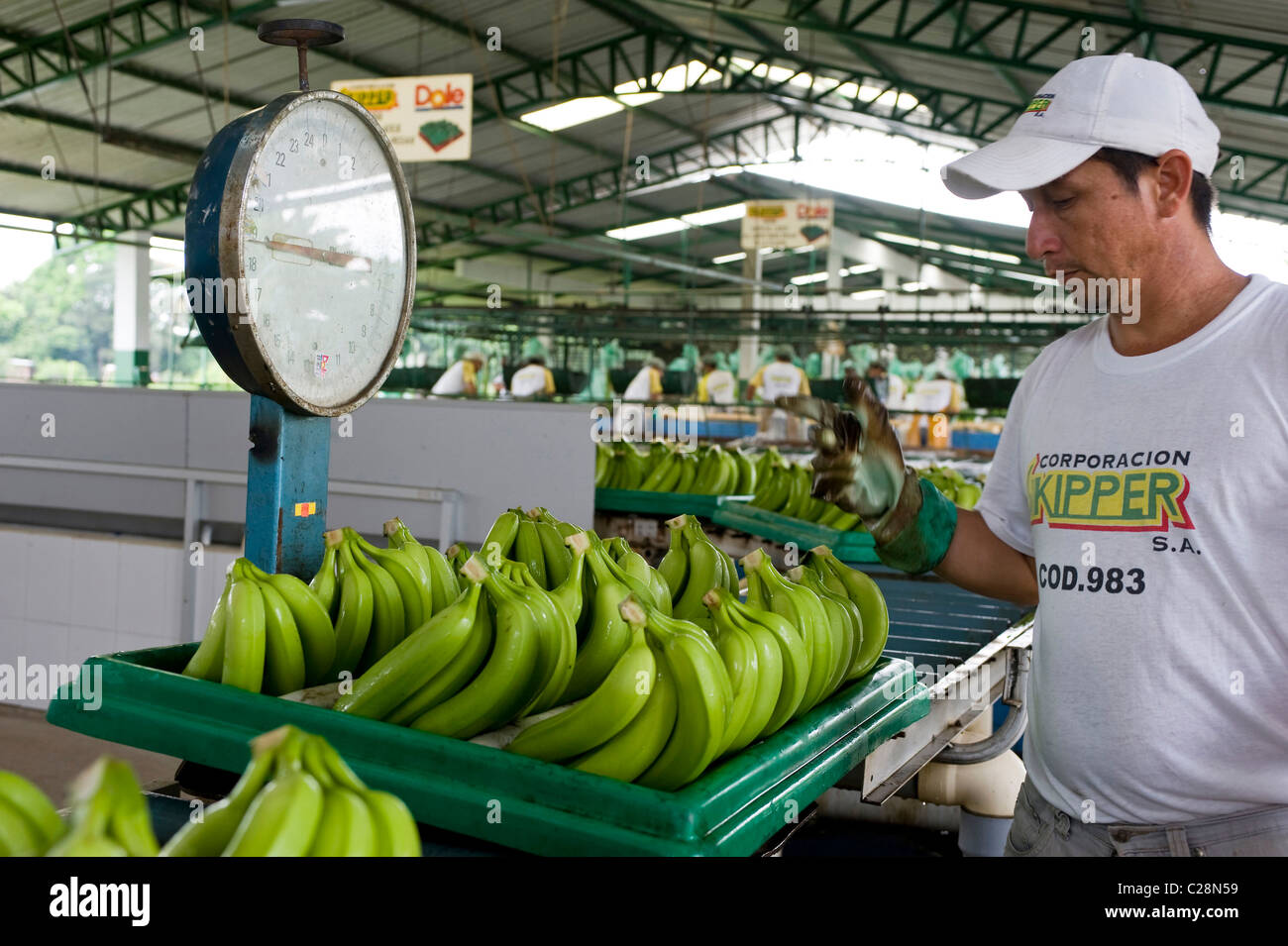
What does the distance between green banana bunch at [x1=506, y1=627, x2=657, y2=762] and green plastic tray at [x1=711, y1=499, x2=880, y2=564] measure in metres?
2.24

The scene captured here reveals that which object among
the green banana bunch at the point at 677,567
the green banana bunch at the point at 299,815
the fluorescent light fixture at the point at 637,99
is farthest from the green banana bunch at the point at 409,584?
the fluorescent light fixture at the point at 637,99

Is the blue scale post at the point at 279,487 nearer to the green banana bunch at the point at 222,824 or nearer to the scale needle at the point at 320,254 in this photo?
the scale needle at the point at 320,254

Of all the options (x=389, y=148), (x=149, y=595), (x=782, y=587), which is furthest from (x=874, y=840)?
(x=149, y=595)

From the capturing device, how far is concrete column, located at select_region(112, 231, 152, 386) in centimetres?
1602

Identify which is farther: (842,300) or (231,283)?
(842,300)

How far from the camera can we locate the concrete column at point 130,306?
16016mm

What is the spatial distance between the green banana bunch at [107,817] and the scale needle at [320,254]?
1.01m

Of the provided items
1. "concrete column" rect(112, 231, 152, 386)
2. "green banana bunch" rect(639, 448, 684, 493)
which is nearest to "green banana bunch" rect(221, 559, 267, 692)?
"green banana bunch" rect(639, 448, 684, 493)

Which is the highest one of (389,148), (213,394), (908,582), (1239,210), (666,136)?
(666,136)

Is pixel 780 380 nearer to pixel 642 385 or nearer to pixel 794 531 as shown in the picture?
pixel 642 385

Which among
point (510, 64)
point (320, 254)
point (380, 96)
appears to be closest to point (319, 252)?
point (320, 254)
